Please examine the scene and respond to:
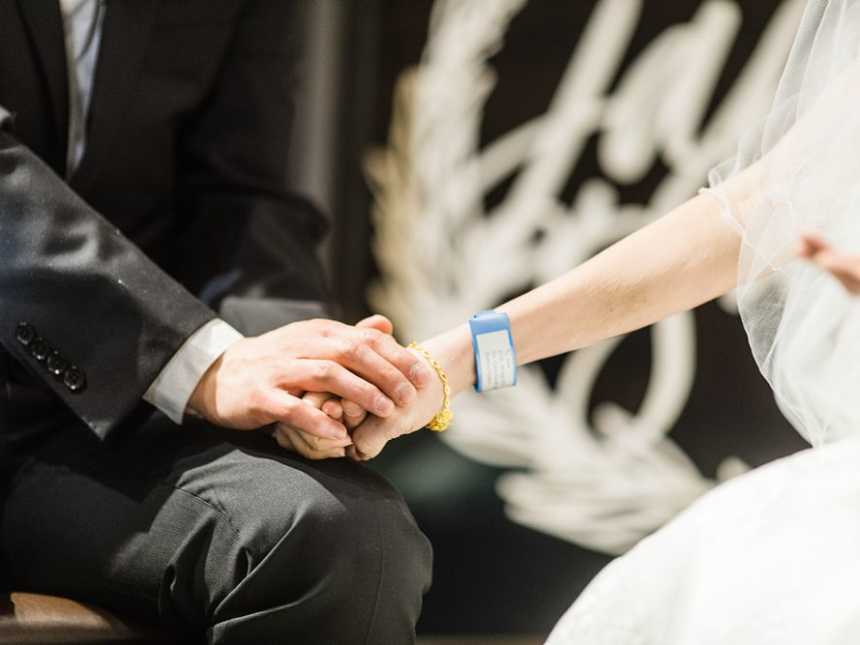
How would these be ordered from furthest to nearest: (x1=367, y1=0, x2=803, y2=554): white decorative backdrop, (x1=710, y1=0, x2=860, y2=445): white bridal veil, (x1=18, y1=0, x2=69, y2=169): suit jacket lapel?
(x1=367, y1=0, x2=803, y2=554): white decorative backdrop → (x1=18, y1=0, x2=69, y2=169): suit jacket lapel → (x1=710, y1=0, x2=860, y2=445): white bridal veil

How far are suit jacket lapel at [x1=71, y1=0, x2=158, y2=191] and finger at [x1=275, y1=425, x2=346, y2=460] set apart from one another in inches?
14.8

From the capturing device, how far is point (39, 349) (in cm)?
112

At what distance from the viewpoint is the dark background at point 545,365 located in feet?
6.79

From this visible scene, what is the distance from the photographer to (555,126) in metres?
2.11

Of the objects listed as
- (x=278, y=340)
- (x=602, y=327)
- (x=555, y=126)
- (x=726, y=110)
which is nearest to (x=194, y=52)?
(x=278, y=340)

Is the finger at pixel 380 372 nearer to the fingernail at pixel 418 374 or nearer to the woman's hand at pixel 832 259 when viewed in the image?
the fingernail at pixel 418 374

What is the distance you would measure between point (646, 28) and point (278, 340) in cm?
121

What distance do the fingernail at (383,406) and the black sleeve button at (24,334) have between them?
321 mm

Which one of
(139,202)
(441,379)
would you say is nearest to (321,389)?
(441,379)

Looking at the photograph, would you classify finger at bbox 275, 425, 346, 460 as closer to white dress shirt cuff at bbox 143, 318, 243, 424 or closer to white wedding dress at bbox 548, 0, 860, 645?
white dress shirt cuff at bbox 143, 318, 243, 424

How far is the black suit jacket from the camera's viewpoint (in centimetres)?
110

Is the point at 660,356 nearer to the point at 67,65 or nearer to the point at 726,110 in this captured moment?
the point at 726,110

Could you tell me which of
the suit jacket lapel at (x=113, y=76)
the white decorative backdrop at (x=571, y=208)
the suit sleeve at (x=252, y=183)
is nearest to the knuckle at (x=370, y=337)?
the suit sleeve at (x=252, y=183)

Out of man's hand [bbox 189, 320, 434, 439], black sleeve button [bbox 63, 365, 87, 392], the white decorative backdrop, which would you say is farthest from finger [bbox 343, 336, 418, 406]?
the white decorative backdrop
